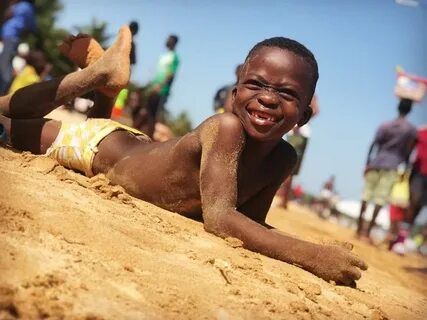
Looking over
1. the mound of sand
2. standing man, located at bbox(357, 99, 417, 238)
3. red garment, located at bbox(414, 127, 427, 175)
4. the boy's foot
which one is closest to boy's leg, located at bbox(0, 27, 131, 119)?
the boy's foot

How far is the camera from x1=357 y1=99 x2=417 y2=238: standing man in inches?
239

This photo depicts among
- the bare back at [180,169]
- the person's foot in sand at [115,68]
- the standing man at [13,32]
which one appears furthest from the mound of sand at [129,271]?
the standing man at [13,32]

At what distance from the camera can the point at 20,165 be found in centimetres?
231

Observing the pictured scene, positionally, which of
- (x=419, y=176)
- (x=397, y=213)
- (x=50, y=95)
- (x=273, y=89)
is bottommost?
(x=397, y=213)

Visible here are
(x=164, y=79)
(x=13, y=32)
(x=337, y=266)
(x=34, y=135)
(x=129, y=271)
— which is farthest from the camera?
(x=164, y=79)

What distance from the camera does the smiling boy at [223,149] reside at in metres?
2.11

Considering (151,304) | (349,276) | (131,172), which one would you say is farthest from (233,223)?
(151,304)

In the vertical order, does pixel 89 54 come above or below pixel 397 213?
above

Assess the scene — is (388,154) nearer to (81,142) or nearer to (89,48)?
(89,48)

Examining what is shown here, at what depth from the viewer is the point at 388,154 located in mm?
6152

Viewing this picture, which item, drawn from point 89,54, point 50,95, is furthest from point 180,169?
point 89,54

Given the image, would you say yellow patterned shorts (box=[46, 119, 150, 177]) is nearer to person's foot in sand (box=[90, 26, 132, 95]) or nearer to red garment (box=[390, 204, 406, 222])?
person's foot in sand (box=[90, 26, 132, 95])

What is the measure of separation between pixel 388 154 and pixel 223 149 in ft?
15.0

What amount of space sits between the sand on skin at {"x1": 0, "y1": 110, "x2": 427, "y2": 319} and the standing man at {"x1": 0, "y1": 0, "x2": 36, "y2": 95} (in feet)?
11.8
